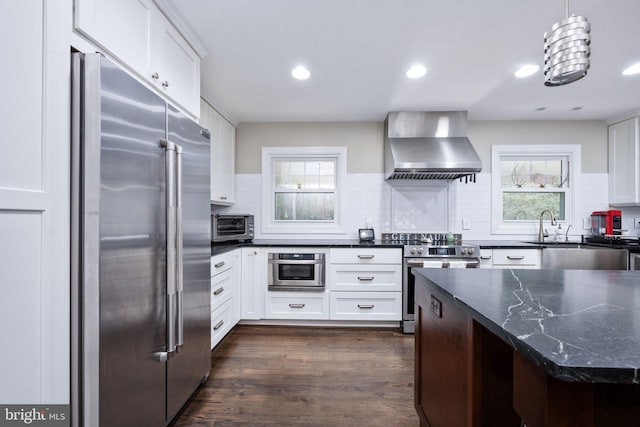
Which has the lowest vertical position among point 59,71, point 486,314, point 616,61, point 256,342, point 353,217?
point 256,342

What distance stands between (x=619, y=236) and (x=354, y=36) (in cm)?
362

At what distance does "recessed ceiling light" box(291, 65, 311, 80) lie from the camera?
90.8 inches

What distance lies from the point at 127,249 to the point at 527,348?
4.42 ft

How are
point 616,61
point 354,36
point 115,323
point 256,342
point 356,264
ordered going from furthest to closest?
1. point 356,264
2. point 256,342
3. point 616,61
4. point 354,36
5. point 115,323

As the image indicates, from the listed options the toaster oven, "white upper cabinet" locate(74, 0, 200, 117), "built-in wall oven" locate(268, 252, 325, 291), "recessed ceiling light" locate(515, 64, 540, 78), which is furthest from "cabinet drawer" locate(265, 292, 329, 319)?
"recessed ceiling light" locate(515, 64, 540, 78)

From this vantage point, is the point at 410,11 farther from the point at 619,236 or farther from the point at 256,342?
the point at 619,236

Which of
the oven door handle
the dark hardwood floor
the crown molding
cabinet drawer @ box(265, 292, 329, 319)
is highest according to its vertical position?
the crown molding

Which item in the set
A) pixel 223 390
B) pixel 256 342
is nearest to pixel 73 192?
pixel 223 390

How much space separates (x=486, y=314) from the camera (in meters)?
0.81

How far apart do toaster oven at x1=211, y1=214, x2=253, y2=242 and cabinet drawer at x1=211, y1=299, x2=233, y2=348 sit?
66 centimetres

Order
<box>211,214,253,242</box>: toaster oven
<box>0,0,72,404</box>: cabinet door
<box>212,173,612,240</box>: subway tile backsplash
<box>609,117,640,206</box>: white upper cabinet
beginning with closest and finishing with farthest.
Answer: <box>0,0,72,404</box>: cabinet door
<box>211,214,253,242</box>: toaster oven
<box>609,117,640,206</box>: white upper cabinet
<box>212,173,612,240</box>: subway tile backsplash

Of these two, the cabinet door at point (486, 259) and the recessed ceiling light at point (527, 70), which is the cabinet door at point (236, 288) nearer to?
the cabinet door at point (486, 259)

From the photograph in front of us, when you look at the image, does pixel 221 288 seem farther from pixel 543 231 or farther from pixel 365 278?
pixel 543 231

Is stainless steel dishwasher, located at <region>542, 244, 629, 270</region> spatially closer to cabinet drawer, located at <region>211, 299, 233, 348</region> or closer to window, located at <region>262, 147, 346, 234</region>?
window, located at <region>262, 147, 346, 234</region>
